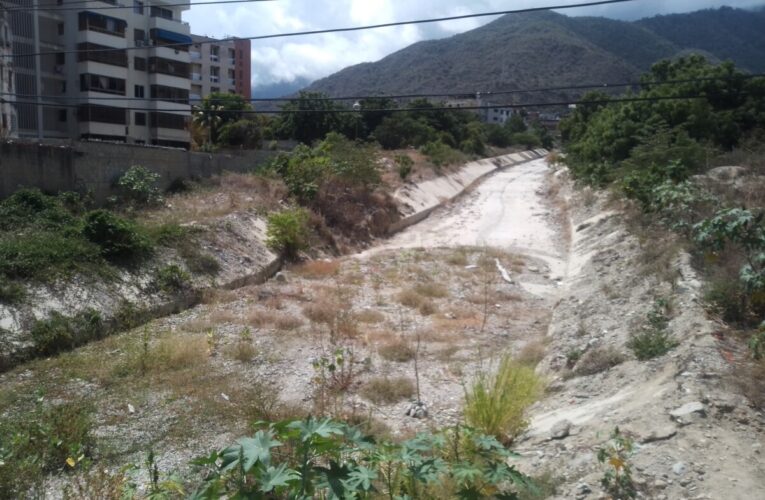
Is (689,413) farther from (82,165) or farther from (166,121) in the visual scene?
(166,121)

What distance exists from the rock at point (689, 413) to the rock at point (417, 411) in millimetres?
3188

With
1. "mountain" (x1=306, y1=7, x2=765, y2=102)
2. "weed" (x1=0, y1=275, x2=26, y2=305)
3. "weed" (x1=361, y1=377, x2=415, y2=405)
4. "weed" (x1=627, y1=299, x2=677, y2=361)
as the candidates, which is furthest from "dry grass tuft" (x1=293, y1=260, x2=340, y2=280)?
"mountain" (x1=306, y1=7, x2=765, y2=102)

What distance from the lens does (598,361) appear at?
8820mm

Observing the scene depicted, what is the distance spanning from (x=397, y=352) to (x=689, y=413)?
Result: 5606mm

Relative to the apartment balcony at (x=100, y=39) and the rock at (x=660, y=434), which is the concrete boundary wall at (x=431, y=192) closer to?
the rock at (x=660, y=434)

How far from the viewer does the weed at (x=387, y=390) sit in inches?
354

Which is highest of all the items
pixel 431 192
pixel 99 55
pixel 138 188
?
pixel 99 55

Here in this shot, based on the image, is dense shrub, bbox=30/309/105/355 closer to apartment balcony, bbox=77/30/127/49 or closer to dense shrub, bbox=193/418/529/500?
dense shrub, bbox=193/418/529/500

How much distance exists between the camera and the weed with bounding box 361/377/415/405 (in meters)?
8.99

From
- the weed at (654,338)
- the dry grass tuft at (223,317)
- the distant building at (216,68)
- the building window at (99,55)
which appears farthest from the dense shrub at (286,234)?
the distant building at (216,68)

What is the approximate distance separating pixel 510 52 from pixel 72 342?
330 feet

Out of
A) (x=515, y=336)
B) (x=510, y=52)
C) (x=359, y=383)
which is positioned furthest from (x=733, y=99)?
(x=510, y=52)

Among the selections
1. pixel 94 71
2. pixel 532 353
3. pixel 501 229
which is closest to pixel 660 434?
pixel 532 353

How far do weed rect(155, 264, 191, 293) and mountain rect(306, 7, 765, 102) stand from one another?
4657cm
